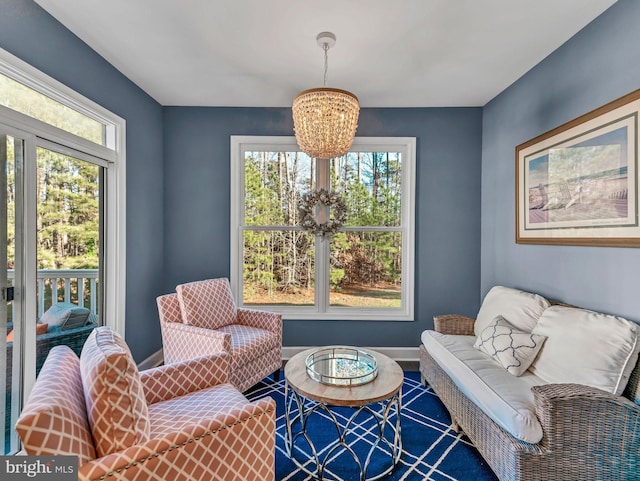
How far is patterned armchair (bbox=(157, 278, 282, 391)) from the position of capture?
2.28 m

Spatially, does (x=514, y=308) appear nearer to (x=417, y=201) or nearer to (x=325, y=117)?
(x=417, y=201)

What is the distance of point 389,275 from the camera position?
3373 mm

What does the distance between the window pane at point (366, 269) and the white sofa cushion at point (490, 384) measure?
0.91 meters

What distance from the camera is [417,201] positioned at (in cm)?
328

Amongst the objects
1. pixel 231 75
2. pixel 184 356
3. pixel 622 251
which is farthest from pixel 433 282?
pixel 231 75

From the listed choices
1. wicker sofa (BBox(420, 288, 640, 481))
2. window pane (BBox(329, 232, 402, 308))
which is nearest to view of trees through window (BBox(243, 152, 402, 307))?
window pane (BBox(329, 232, 402, 308))

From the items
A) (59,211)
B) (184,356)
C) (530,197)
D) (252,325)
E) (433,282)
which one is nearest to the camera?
(59,211)

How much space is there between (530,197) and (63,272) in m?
3.65

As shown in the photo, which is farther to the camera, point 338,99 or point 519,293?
point 519,293

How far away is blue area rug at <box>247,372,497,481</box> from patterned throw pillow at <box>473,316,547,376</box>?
60 cm

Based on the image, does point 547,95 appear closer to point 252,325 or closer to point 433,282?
point 433,282

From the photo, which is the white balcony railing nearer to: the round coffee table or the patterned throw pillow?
the round coffee table

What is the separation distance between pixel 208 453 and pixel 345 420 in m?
1.32

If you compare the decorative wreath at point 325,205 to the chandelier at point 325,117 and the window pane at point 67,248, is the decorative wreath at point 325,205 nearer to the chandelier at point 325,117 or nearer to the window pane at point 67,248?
the chandelier at point 325,117
